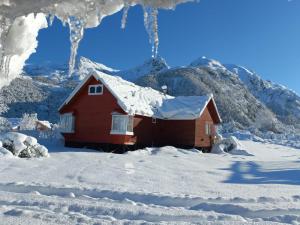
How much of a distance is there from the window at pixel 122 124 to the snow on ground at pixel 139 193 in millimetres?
5576

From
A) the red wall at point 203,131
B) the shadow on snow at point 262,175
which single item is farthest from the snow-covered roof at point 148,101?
the shadow on snow at point 262,175

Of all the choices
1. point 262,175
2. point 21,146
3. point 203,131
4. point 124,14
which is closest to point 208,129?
point 203,131

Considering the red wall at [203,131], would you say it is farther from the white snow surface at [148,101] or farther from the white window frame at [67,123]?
the white window frame at [67,123]

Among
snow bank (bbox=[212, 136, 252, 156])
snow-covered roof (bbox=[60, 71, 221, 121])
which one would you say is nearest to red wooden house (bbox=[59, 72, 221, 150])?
snow-covered roof (bbox=[60, 71, 221, 121])

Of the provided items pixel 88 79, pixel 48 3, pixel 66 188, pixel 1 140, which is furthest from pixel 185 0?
pixel 88 79

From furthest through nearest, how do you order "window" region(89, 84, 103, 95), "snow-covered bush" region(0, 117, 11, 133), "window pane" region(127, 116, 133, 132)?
"snow-covered bush" region(0, 117, 11, 133), "window" region(89, 84, 103, 95), "window pane" region(127, 116, 133, 132)

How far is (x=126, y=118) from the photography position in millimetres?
25344

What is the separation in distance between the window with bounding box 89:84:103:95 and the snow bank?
10.2 m

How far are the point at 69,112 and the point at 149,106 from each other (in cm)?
553

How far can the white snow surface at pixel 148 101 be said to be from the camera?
1030 inches

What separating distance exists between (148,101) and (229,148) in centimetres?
751

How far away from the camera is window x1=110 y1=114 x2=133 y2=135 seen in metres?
25.2

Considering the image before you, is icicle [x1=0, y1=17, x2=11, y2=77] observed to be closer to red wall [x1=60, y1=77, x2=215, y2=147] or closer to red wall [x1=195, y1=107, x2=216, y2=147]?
red wall [x1=60, y1=77, x2=215, y2=147]

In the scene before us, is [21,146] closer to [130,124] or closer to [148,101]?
[130,124]
